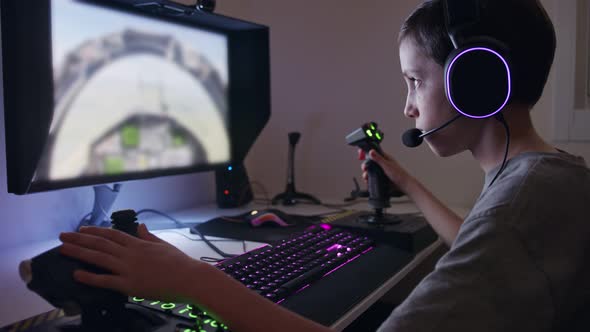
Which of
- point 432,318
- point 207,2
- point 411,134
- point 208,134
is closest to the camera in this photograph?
point 432,318

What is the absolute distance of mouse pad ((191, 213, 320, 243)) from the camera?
1058 millimetres

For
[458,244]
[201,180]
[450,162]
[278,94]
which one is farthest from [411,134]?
[278,94]

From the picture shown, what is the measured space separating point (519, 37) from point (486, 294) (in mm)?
392

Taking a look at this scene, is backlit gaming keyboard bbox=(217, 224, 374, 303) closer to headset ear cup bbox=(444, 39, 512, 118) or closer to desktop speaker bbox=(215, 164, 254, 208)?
headset ear cup bbox=(444, 39, 512, 118)

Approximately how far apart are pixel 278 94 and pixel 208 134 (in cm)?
60

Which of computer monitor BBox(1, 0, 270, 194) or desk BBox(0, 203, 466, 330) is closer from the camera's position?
desk BBox(0, 203, 466, 330)

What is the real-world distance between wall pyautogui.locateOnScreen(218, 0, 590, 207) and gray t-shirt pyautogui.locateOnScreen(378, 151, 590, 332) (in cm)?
96

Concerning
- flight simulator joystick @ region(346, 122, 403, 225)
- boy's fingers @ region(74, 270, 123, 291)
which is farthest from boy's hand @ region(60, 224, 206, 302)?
flight simulator joystick @ region(346, 122, 403, 225)

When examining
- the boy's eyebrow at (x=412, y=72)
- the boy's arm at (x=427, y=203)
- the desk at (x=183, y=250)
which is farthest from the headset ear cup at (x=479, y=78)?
the boy's arm at (x=427, y=203)

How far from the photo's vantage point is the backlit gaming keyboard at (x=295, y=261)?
706 mm

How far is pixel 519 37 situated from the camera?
27.5 inches

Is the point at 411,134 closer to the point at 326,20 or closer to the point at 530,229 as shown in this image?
the point at 530,229

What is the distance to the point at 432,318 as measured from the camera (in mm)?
513

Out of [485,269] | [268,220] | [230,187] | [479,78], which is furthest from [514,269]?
[230,187]
